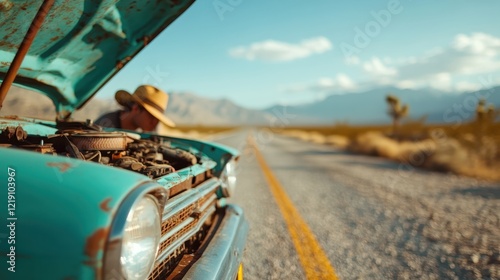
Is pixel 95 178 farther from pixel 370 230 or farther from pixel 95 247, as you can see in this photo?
pixel 370 230

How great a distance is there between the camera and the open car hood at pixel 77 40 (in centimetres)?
175

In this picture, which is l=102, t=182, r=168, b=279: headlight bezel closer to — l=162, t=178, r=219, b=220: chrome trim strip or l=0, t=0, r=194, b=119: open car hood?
l=162, t=178, r=219, b=220: chrome trim strip

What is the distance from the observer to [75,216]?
86 centimetres

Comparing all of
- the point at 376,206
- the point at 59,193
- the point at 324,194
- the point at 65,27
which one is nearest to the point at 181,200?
the point at 59,193

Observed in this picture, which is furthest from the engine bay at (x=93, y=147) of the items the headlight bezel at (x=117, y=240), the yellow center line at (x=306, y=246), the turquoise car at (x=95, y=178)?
the yellow center line at (x=306, y=246)

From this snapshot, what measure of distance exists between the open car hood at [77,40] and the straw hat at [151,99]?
750mm

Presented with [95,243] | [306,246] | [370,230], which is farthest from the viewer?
[370,230]

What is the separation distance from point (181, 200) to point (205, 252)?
0.96ft

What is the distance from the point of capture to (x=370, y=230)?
12.8 ft

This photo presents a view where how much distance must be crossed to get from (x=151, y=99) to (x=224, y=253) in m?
2.42

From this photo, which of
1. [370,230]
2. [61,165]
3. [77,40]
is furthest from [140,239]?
[370,230]

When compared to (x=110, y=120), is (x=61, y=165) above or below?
below

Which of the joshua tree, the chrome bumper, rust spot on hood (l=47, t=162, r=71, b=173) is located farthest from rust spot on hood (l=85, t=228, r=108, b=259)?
the joshua tree

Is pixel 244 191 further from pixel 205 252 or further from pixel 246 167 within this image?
pixel 205 252
